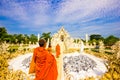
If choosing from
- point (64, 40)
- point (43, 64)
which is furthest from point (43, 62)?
point (64, 40)

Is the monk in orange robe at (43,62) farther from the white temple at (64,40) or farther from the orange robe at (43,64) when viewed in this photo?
the white temple at (64,40)

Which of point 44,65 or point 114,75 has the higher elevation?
point 44,65

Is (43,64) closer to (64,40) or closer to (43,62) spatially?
(43,62)

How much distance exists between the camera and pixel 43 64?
429cm

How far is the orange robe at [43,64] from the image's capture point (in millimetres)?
4271

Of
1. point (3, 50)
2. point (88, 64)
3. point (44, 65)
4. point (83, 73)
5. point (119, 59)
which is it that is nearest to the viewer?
point (44, 65)

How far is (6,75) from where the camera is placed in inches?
250

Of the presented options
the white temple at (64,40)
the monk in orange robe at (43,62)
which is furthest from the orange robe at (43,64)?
the white temple at (64,40)

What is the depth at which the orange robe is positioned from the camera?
427 cm

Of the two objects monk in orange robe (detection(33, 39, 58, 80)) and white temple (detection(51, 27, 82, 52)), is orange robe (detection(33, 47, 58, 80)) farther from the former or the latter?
white temple (detection(51, 27, 82, 52))

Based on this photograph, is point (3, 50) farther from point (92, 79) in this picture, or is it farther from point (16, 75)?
point (92, 79)

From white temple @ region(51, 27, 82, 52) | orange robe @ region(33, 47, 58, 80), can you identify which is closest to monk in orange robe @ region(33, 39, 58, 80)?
orange robe @ region(33, 47, 58, 80)

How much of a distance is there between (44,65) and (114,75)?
248 centimetres

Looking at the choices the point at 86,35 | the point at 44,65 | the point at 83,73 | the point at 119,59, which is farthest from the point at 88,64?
the point at 86,35
